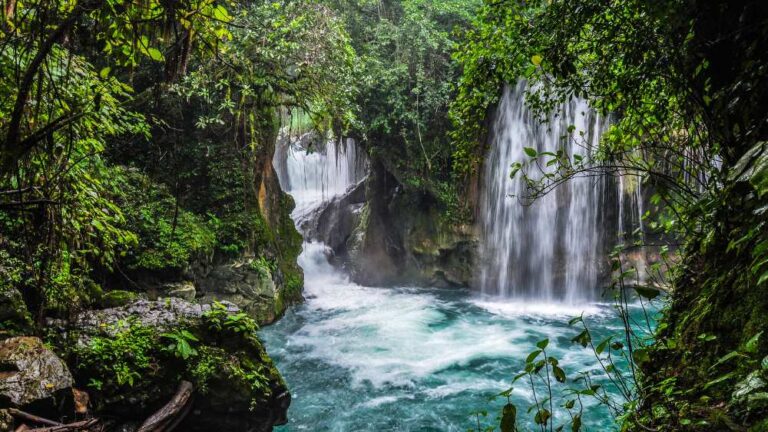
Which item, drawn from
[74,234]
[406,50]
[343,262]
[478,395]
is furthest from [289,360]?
[406,50]

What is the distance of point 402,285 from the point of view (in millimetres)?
14695

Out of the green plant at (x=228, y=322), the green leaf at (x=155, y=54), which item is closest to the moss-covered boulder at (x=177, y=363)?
the green plant at (x=228, y=322)

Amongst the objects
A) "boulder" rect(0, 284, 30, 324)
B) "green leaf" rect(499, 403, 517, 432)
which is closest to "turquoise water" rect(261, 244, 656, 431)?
"boulder" rect(0, 284, 30, 324)

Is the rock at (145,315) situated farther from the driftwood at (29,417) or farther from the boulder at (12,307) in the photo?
the driftwood at (29,417)

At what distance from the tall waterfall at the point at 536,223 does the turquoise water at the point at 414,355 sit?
949mm

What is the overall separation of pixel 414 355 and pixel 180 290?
4440 mm

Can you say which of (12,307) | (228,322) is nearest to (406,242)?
(228,322)

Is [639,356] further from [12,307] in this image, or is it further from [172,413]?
[12,307]

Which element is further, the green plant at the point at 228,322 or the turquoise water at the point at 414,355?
the turquoise water at the point at 414,355

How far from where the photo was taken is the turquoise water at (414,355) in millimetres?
5691

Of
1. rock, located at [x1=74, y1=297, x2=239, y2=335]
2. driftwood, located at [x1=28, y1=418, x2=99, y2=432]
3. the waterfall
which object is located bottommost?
driftwood, located at [x1=28, y1=418, x2=99, y2=432]

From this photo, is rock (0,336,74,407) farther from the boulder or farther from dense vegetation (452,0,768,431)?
dense vegetation (452,0,768,431)

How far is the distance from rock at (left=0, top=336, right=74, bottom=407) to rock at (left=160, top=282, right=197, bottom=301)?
155 inches

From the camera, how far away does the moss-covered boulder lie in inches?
137
